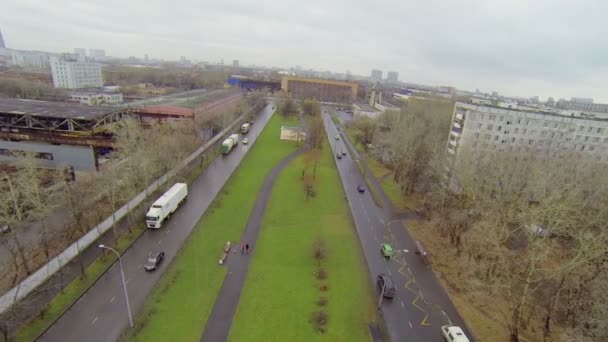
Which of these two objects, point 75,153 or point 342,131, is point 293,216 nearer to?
point 75,153

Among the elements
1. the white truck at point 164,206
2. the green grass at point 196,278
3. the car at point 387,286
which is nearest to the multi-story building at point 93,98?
the white truck at point 164,206

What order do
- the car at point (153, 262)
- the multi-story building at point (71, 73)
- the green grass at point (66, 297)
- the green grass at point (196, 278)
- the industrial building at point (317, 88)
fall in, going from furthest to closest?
the industrial building at point (317, 88) < the multi-story building at point (71, 73) < the car at point (153, 262) < the green grass at point (196, 278) < the green grass at point (66, 297)

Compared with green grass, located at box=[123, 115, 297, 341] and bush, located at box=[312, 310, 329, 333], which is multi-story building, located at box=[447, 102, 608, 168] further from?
bush, located at box=[312, 310, 329, 333]

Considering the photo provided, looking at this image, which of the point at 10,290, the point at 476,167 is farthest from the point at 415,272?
the point at 10,290

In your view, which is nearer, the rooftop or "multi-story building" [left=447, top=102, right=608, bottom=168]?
the rooftop

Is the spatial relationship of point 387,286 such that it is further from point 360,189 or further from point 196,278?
point 360,189

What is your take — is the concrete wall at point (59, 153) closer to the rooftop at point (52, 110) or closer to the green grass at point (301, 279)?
the rooftop at point (52, 110)

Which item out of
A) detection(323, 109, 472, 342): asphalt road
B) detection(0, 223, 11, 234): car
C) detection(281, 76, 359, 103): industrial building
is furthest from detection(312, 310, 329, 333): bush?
detection(281, 76, 359, 103): industrial building
